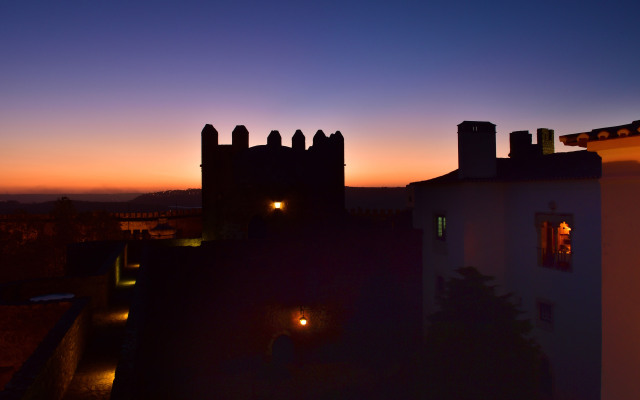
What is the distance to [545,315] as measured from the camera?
15562 millimetres

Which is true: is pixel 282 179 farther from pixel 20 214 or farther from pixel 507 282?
pixel 20 214

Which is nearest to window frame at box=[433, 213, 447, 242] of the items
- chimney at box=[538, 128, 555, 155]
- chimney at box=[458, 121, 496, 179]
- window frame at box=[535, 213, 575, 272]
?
chimney at box=[458, 121, 496, 179]

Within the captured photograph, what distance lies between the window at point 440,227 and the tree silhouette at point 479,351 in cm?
381

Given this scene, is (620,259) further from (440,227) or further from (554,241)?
(440,227)

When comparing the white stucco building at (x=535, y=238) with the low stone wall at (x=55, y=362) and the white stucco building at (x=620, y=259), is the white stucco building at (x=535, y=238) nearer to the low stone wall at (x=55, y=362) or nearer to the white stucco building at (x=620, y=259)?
the white stucco building at (x=620, y=259)

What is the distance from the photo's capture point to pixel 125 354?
974 cm

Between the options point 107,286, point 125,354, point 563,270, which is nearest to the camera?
point 125,354

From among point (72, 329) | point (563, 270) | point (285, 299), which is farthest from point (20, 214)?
point (563, 270)

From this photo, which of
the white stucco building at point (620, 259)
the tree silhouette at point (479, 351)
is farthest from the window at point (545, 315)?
the white stucco building at point (620, 259)

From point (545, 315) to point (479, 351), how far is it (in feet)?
10.9

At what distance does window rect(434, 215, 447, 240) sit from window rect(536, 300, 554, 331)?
427 centimetres

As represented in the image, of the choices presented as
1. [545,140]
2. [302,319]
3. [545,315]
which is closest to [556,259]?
[545,315]

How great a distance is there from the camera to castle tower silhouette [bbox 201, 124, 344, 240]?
2331cm

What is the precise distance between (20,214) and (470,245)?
40.2m
